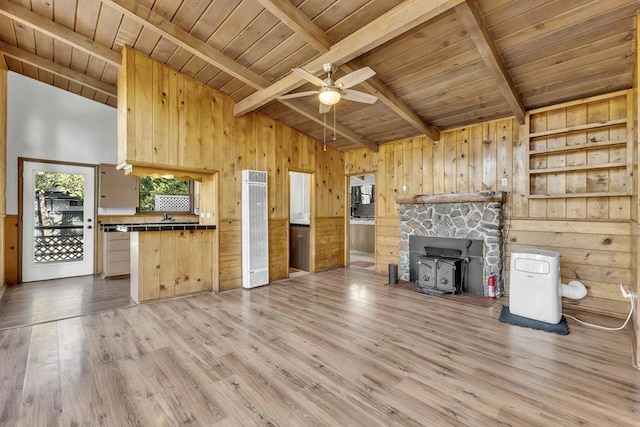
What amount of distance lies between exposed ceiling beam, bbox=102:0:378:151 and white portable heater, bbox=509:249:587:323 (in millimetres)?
3462

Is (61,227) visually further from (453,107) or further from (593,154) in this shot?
(593,154)

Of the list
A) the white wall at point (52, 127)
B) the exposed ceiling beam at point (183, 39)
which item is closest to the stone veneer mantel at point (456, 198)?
the exposed ceiling beam at point (183, 39)

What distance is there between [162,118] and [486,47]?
152 inches

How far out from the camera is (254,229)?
15.6ft

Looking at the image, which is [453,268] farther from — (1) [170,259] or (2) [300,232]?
(1) [170,259]

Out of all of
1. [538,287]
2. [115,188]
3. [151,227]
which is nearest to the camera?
[538,287]

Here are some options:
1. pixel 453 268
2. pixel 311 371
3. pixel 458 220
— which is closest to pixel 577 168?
pixel 458 220

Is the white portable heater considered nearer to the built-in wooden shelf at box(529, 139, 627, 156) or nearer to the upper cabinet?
the built-in wooden shelf at box(529, 139, 627, 156)

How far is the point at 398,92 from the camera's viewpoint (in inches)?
156

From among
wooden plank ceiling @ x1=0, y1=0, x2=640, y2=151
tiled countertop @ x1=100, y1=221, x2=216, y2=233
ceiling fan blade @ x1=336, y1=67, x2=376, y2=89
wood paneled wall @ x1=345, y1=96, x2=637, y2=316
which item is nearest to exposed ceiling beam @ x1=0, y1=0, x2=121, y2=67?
wooden plank ceiling @ x1=0, y1=0, x2=640, y2=151

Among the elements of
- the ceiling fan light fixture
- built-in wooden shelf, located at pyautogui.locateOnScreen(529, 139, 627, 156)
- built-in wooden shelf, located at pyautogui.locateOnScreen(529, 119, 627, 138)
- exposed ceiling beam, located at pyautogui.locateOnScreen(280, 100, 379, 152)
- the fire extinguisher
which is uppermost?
exposed ceiling beam, located at pyautogui.locateOnScreen(280, 100, 379, 152)

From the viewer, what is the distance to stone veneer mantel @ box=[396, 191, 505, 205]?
4105mm

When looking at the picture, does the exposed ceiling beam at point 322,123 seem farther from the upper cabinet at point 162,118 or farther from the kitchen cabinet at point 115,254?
the kitchen cabinet at point 115,254

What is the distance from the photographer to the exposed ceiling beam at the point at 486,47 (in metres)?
2.42
